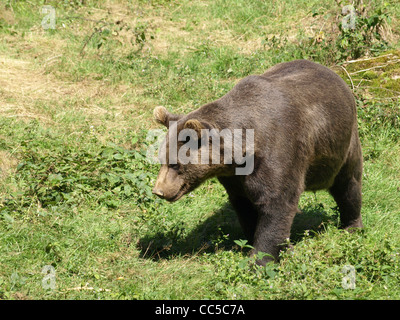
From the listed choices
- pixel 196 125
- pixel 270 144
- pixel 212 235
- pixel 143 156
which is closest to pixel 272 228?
pixel 270 144

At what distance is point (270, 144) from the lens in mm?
5180

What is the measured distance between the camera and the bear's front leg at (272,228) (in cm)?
530

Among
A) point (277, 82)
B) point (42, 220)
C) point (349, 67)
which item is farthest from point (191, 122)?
point (349, 67)

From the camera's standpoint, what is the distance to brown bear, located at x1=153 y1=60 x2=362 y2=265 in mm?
5207

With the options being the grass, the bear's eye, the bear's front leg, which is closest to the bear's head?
the bear's eye

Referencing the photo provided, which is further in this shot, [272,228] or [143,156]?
[143,156]

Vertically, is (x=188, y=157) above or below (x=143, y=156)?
above

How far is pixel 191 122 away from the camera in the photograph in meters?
5.13

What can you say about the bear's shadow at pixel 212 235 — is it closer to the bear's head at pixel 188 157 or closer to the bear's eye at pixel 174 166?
the bear's head at pixel 188 157

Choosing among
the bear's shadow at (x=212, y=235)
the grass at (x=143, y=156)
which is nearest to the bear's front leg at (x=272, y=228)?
the grass at (x=143, y=156)

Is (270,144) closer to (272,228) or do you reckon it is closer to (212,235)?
(272,228)

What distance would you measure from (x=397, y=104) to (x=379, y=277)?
378 cm

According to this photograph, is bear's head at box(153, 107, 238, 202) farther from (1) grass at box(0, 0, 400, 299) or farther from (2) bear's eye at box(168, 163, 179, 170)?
(1) grass at box(0, 0, 400, 299)

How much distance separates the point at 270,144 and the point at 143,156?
107 inches
